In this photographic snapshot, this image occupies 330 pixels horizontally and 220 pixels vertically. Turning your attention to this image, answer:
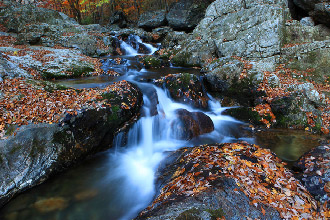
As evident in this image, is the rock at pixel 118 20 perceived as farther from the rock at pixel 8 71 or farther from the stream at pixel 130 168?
the rock at pixel 8 71

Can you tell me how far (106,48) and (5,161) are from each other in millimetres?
14617

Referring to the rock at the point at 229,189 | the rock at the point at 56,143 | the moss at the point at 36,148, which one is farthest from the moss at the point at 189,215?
the moss at the point at 36,148

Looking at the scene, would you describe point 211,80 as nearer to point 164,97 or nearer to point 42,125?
point 164,97

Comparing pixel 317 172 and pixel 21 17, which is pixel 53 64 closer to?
pixel 21 17

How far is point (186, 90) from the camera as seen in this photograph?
9.07 m

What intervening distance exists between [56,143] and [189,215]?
418 centimetres

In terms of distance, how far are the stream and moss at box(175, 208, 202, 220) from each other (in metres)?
2.01

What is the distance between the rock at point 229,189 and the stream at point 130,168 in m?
1.12

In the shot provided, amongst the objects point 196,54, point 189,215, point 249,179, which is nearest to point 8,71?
point 189,215

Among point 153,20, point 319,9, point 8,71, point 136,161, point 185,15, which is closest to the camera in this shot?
point 136,161

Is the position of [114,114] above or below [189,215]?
above

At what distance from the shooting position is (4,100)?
18.0 feet

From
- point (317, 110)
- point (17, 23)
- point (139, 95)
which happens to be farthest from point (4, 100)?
point (17, 23)

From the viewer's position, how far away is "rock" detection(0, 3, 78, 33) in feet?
56.5
